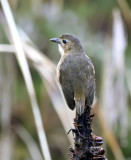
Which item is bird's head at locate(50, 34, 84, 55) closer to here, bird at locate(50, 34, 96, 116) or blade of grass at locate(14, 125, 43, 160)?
bird at locate(50, 34, 96, 116)

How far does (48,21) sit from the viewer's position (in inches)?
257

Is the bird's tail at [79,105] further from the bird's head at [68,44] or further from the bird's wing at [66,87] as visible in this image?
the bird's head at [68,44]

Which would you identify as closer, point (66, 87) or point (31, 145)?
point (66, 87)

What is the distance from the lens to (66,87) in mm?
3443

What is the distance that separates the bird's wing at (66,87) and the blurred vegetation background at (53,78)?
0.14 m

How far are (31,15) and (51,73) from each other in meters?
2.57

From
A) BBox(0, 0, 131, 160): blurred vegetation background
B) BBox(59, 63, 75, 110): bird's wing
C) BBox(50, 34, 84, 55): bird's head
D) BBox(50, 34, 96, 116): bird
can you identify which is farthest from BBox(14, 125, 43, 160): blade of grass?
BBox(59, 63, 75, 110): bird's wing

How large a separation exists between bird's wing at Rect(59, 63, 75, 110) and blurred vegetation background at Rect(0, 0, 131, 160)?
14cm

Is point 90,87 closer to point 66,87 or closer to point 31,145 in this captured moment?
point 66,87

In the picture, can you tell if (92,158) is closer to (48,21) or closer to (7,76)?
(7,76)

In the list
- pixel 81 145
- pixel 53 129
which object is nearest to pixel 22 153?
pixel 53 129

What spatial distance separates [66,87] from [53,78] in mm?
327

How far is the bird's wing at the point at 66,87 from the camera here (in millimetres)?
3314

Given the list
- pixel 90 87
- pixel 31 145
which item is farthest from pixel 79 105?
pixel 31 145
